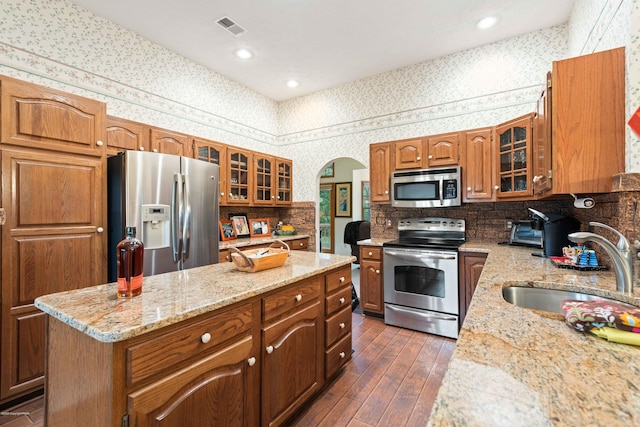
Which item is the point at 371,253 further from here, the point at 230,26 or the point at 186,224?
the point at 230,26

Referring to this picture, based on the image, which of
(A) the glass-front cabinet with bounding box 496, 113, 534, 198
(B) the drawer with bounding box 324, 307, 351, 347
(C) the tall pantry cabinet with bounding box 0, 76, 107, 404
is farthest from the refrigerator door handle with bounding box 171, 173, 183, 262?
(A) the glass-front cabinet with bounding box 496, 113, 534, 198

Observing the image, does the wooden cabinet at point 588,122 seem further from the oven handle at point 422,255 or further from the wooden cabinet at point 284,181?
the wooden cabinet at point 284,181

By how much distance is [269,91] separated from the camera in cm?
455

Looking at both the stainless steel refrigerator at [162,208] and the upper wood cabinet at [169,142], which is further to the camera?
the upper wood cabinet at [169,142]

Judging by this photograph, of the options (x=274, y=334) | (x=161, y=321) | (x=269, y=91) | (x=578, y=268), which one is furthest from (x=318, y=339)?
(x=269, y=91)

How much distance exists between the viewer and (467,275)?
112 inches

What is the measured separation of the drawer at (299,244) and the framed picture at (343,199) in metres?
2.80

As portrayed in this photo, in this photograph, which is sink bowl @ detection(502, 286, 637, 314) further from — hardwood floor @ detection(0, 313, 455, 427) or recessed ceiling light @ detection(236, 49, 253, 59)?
recessed ceiling light @ detection(236, 49, 253, 59)

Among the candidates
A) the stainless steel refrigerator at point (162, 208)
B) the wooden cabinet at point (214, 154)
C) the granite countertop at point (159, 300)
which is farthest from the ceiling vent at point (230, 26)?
the granite countertop at point (159, 300)

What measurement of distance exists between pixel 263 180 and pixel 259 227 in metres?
A: 0.73

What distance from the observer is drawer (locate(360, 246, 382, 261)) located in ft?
10.9

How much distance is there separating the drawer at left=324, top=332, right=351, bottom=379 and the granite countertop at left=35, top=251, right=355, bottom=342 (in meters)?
0.64

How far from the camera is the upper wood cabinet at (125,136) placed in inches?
104

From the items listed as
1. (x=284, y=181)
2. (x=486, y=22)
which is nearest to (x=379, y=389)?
(x=284, y=181)
